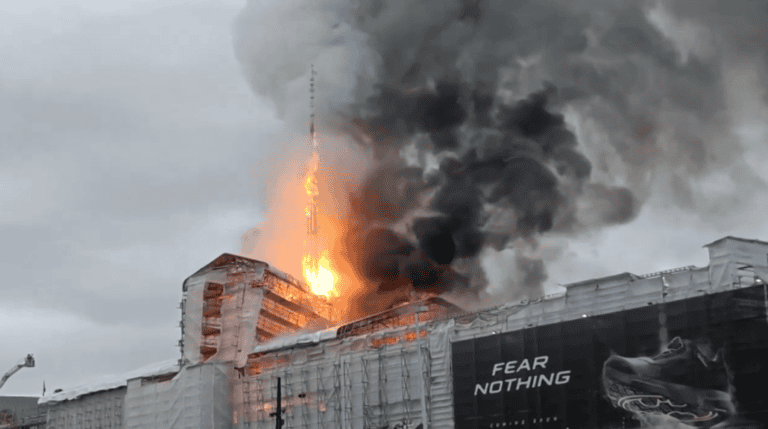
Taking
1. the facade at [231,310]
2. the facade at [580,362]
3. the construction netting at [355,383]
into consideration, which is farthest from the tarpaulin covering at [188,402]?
the facade at [580,362]

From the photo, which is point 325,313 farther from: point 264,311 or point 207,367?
point 207,367

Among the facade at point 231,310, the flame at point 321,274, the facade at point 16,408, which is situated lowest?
the facade at point 16,408

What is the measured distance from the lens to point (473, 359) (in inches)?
2591

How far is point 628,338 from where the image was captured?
58.1m

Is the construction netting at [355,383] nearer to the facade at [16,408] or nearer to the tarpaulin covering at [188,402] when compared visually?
the tarpaulin covering at [188,402]

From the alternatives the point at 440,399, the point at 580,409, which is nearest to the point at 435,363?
the point at 440,399

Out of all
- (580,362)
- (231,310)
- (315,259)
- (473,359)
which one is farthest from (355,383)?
(315,259)

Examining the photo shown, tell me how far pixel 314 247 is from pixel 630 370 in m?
55.5

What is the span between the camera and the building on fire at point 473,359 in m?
54.4

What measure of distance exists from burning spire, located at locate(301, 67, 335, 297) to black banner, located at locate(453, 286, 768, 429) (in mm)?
39691

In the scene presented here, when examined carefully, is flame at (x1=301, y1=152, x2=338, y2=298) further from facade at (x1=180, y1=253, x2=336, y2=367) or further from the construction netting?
the construction netting

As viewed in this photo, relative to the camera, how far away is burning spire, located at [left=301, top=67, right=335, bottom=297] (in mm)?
104562

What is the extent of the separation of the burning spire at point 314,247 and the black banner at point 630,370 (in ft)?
130

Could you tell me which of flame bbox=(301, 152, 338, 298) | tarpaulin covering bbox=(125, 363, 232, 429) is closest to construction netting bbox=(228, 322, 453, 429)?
tarpaulin covering bbox=(125, 363, 232, 429)
